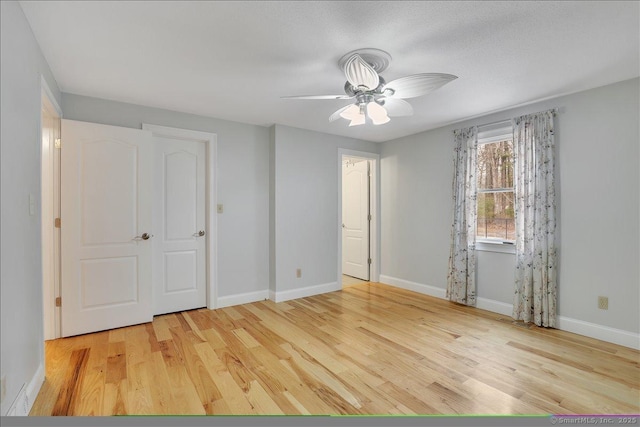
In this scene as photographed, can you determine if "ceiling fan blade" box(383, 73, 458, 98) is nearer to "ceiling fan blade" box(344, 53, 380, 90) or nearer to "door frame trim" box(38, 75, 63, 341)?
"ceiling fan blade" box(344, 53, 380, 90)

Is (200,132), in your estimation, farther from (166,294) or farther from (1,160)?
(1,160)

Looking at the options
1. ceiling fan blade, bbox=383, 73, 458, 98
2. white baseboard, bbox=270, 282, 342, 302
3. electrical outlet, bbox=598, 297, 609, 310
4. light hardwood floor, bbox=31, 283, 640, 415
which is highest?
ceiling fan blade, bbox=383, 73, 458, 98

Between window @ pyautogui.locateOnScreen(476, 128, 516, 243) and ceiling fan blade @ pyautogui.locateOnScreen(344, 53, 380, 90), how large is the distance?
236cm

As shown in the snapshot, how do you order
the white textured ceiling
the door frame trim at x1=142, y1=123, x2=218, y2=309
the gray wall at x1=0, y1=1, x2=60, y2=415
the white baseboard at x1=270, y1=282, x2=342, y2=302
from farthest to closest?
the white baseboard at x1=270, y1=282, x2=342, y2=302 → the door frame trim at x1=142, y1=123, x2=218, y2=309 → the white textured ceiling → the gray wall at x1=0, y1=1, x2=60, y2=415

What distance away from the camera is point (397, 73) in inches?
98.3

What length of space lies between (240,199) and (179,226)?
80 centimetres

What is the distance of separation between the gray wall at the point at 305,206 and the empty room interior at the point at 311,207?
3 cm

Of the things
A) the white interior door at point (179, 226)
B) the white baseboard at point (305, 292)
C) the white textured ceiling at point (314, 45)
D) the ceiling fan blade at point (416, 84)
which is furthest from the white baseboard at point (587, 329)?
the white interior door at point (179, 226)

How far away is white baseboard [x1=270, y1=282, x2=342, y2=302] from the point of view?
400 centimetres

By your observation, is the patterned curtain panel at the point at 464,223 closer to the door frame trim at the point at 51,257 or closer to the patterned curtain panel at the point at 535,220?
the patterned curtain panel at the point at 535,220

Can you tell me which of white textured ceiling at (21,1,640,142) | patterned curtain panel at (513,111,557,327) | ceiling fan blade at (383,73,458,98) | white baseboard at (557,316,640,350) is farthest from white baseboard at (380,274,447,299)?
ceiling fan blade at (383,73,458,98)

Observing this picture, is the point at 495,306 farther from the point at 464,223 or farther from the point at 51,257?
the point at 51,257

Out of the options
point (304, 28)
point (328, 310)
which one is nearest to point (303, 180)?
point (328, 310)

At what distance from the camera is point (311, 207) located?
435 cm
